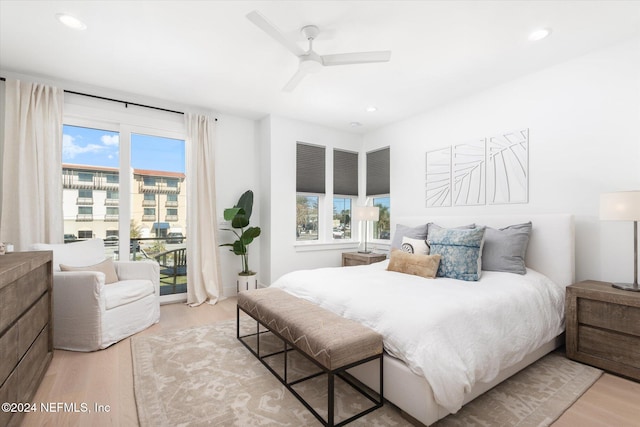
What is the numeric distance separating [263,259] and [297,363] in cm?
239

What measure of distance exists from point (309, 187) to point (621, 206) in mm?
3548

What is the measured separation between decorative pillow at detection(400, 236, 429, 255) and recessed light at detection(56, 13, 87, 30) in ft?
11.4

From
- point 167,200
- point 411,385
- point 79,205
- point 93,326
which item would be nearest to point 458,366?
point 411,385

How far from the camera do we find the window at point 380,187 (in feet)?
16.0

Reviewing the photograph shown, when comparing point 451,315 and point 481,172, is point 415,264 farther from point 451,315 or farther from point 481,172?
point 481,172

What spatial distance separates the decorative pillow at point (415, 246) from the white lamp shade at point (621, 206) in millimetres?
1408

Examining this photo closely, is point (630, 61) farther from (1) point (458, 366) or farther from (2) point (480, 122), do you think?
(1) point (458, 366)

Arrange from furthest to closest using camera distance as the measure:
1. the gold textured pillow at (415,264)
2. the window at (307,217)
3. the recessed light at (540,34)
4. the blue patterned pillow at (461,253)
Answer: the window at (307,217)
the gold textured pillow at (415,264)
the blue patterned pillow at (461,253)
the recessed light at (540,34)

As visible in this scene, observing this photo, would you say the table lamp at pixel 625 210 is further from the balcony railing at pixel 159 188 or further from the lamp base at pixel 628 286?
the balcony railing at pixel 159 188

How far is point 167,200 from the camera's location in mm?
4168

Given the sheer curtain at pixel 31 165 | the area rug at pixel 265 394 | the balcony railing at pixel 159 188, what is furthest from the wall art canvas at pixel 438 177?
the sheer curtain at pixel 31 165

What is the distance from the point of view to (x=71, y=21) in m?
2.32

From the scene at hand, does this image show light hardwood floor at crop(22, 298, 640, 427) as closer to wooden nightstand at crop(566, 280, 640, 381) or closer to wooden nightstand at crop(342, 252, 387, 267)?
wooden nightstand at crop(566, 280, 640, 381)

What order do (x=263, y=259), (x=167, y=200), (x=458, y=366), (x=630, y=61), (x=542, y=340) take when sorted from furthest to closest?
(x=263, y=259) → (x=167, y=200) → (x=630, y=61) → (x=542, y=340) → (x=458, y=366)
